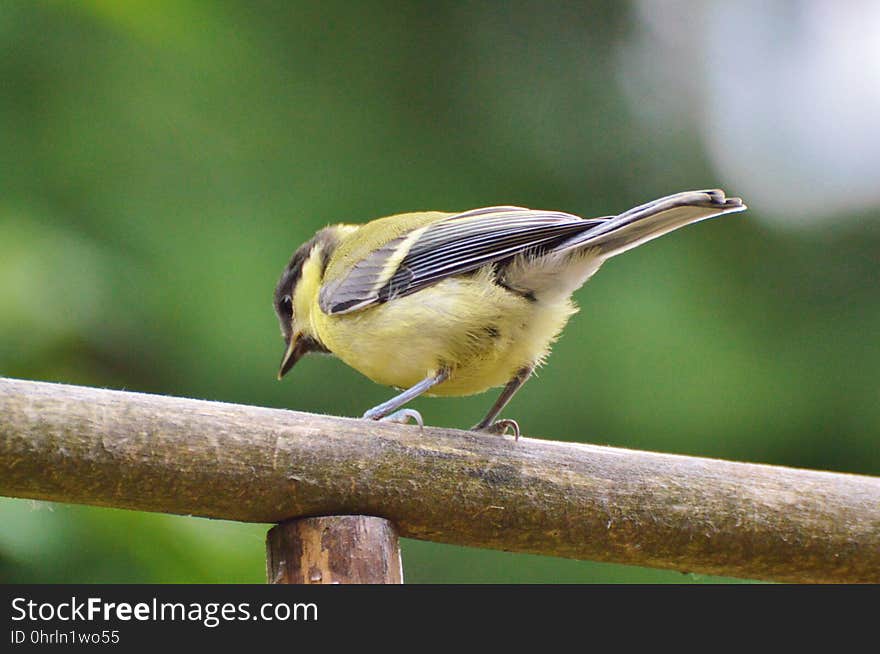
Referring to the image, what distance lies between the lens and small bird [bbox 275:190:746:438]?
8.71 ft

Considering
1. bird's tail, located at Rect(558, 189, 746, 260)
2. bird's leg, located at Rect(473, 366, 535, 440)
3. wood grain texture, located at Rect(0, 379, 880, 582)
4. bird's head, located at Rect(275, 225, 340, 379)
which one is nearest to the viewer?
wood grain texture, located at Rect(0, 379, 880, 582)

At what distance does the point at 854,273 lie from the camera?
470 cm

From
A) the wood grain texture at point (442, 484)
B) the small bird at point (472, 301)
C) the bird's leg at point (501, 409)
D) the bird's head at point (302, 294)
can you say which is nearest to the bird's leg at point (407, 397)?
the small bird at point (472, 301)

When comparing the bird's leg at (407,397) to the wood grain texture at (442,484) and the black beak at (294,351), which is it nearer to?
the wood grain texture at (442,484)

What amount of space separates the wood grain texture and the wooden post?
0.09ft

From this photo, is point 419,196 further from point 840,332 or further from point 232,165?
point 840,332

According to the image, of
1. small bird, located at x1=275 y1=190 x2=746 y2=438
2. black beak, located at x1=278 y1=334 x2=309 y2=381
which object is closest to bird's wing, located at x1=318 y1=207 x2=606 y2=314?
small bird, located at x1=275 y1=190 x2=746 y2=438

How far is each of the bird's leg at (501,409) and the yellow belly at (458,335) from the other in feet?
0.09

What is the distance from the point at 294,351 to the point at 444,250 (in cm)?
78

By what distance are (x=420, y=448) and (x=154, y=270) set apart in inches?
59.9

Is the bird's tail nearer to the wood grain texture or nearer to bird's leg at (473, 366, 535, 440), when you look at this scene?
bird's leg at (473, 366, 535, 440)

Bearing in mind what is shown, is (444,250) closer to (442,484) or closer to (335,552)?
(442,484)

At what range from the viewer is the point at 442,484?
2.06 meters

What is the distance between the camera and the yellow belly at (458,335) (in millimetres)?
2666
